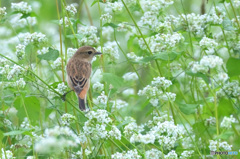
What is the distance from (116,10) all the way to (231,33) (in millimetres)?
1288

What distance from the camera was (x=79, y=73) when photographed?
17.7 feet

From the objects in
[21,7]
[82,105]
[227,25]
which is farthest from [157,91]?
[21,7]

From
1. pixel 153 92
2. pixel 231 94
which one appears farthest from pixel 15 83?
pixel 231 94

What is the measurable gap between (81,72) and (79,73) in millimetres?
46

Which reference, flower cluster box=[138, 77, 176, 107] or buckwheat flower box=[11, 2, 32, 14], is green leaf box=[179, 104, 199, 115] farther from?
buckwheat flower box=[11, 2, 32, 14]

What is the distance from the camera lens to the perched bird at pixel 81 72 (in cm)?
475

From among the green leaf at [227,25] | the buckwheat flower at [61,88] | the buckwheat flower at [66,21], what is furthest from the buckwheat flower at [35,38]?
the green leaf at [227,25]

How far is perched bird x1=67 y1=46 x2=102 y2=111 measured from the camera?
475 cm

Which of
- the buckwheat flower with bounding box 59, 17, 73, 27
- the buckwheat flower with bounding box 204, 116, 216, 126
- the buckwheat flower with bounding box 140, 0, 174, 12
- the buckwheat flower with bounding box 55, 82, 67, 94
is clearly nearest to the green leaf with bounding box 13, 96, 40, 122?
the buckwheat flower with bounding box 55, 82, 67, 94

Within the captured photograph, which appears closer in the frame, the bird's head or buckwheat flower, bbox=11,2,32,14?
buckwheat flower, bbox=11,2,32,14

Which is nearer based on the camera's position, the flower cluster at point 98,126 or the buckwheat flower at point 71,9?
the flower cluster at point 98,126

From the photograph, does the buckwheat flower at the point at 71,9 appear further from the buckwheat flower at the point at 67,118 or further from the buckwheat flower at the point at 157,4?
the buckwheat flower at the point at 67,118

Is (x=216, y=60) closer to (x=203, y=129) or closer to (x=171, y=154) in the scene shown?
(x=171, y=154)

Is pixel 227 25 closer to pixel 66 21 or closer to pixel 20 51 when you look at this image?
pixel 66 21
